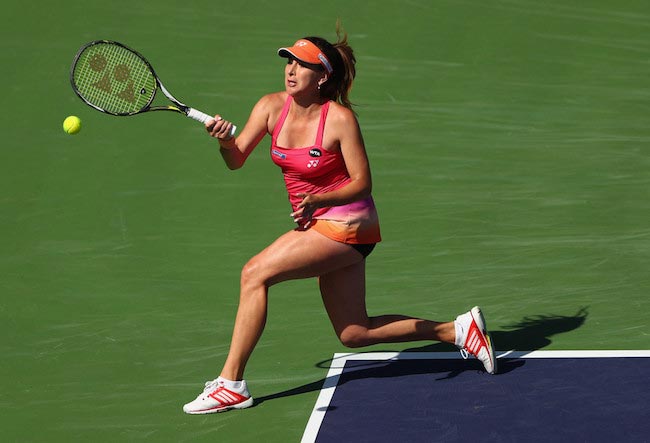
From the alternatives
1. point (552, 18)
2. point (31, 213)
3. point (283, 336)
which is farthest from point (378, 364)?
point (552, 18)

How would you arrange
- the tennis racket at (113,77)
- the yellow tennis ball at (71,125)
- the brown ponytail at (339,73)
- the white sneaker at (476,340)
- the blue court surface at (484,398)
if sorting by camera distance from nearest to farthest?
the blue court surface at (484,398)
the brown ponytail at (339,73)
the white sneaker at (476,340)
the tennis racket at (113,77)
the yellow tennis ball at (71,125)

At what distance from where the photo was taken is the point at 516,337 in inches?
308

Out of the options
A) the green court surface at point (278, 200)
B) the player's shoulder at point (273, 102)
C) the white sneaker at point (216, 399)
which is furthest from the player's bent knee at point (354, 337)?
the player's shoulder at point (273, 102)

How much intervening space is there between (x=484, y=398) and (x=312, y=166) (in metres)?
1.64

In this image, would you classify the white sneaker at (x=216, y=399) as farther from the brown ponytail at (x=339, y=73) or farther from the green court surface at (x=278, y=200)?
the brown ponytail at (x=339, y=73)

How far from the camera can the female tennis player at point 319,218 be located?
21.7 ft

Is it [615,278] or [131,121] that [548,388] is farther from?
[131,121]

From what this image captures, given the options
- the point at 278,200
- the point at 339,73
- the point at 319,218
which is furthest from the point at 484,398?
the point at 278,200

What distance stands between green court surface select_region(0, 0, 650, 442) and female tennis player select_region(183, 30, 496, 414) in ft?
1.38

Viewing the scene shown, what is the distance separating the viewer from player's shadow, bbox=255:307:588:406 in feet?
23.4

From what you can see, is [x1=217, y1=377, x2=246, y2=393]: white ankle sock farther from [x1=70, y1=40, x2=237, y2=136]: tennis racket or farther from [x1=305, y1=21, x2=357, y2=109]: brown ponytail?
[x1=70, y1=40, x2=237, y2=136]: tennis racket

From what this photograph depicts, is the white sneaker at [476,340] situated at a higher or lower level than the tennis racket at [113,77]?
lower

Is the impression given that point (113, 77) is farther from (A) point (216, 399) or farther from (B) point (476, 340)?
(B) point (476, 340)

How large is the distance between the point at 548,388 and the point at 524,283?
206 centimetres
